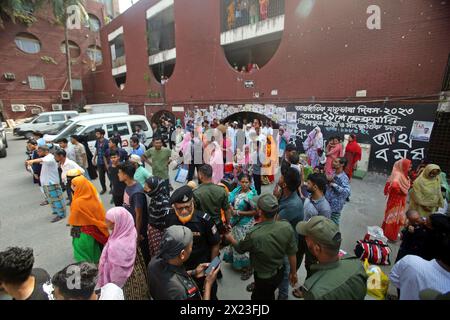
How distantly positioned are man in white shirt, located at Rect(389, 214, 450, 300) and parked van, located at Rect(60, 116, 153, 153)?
860 cm

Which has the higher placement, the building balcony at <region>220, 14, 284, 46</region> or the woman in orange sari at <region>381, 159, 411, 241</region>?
the building balcony at <region>220, 14, 284, 46</region>

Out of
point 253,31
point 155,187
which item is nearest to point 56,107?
point 253,31

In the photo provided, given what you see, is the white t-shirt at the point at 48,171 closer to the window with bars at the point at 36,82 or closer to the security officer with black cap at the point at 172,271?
the security officer with black cap at the point at 172,271

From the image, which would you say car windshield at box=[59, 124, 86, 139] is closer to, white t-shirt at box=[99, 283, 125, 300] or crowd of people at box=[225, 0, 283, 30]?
white t-shirt at box=[99, 283, 125, 300]

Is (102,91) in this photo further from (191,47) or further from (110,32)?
(191,47)

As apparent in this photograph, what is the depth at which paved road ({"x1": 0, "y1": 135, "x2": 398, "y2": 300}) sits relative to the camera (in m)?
3.66

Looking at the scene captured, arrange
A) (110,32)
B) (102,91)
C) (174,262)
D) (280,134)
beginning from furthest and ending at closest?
→ (102,91), (110,32), (280,134), (174,262)

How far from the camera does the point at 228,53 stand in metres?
14.2

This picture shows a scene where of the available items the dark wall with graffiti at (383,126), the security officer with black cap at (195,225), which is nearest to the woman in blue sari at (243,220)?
the security officer with black cap at (195,225)

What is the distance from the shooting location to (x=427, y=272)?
183 centimetres

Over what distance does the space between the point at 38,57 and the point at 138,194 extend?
2820cm

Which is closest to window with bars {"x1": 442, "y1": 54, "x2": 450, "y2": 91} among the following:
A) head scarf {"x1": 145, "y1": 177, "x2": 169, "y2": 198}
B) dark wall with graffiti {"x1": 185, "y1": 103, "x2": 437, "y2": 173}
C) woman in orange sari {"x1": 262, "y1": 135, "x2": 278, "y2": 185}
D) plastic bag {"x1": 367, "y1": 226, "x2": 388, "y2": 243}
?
dark wall with graffiti {"x1": 185, "y1": 103, "x2": 437, "y2": 173}

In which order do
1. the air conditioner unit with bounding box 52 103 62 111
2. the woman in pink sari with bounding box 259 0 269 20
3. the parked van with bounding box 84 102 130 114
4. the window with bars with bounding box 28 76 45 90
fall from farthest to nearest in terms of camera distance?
the air conditioner unit with bounding box 52 103 62 111, the window with bars with bounding box 28 76 45 90, the parked van with bounding box 84 102 130 114, the woman in pink sari with bounding box 259 0 269 20
